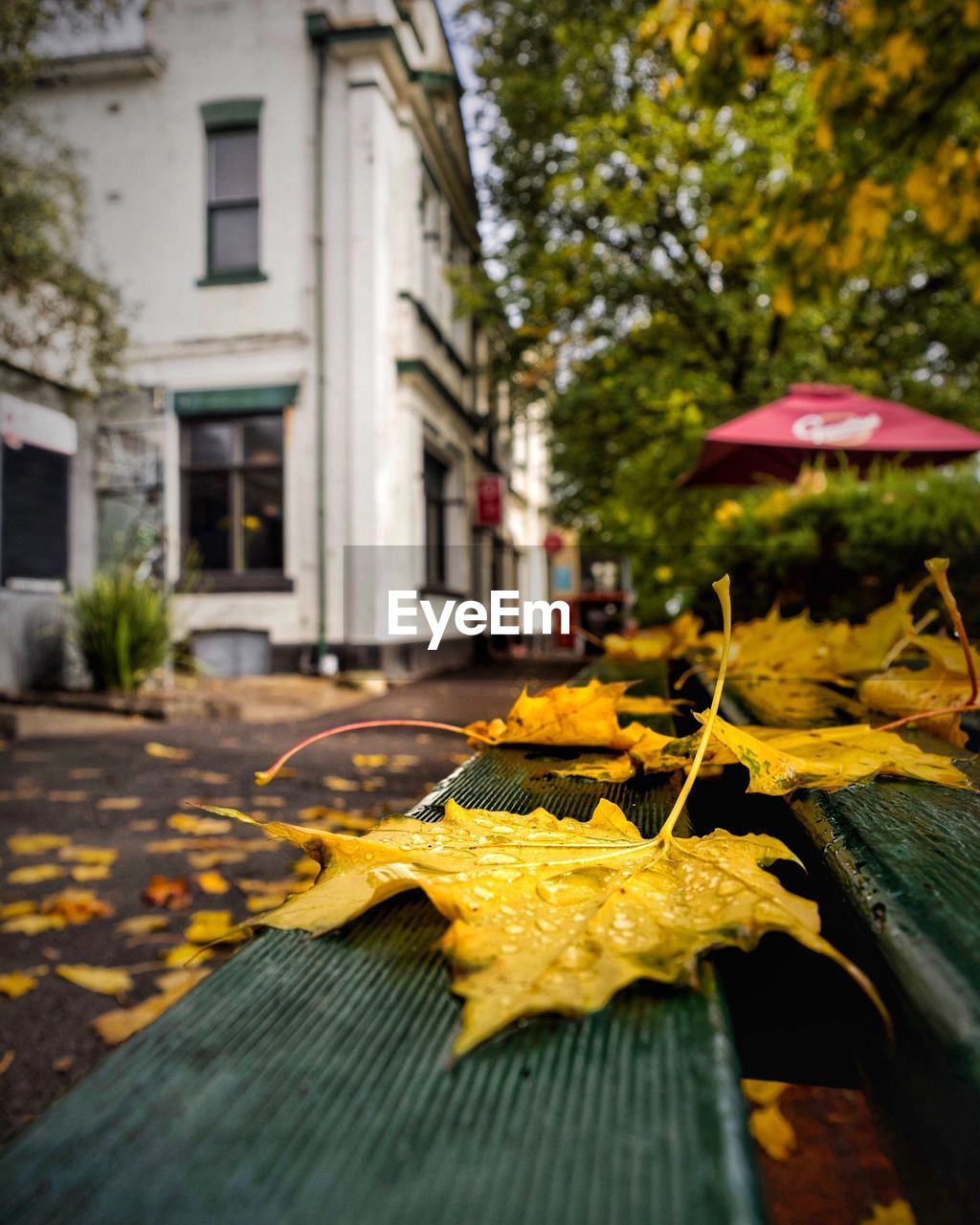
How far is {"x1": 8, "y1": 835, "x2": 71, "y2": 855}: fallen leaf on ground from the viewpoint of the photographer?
118 inches

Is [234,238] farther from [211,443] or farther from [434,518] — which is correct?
[434,518]

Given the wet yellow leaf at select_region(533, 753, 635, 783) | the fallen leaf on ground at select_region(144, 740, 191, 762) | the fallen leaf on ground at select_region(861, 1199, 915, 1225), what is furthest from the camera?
the fallen leaf on ground at select_region(144, 740, 191, 762)

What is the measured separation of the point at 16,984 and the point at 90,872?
83 centimetres

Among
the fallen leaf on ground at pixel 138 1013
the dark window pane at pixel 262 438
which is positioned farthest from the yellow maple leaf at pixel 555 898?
Answer: the dark window pane at pixel 262 438

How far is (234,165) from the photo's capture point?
935cm

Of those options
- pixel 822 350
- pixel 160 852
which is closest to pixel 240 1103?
pixel 160 852

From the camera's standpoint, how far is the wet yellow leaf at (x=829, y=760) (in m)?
0.45

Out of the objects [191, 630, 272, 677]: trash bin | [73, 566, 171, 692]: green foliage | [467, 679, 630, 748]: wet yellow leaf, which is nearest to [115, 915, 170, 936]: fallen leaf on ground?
[467, 679, 630, 748]: wet yellow leaf

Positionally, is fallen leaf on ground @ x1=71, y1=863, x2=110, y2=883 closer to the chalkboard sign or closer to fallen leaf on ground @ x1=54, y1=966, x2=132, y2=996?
fallen leaf on ground @ x1=54, y1=966, x2=132, y2=996

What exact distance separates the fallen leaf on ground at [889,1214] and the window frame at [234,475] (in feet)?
27.9

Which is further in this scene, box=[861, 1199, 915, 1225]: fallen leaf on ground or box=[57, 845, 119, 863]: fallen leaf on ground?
box=[57, 845, 119, 863]: fallen leaf on ground

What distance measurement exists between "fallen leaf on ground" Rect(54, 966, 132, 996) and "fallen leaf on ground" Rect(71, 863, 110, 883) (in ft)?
2.20

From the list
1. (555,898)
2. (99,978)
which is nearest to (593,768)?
(555,898)

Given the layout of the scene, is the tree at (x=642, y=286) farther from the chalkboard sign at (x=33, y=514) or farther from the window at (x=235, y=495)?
the chalkboard sign at (x=33, y=514)
